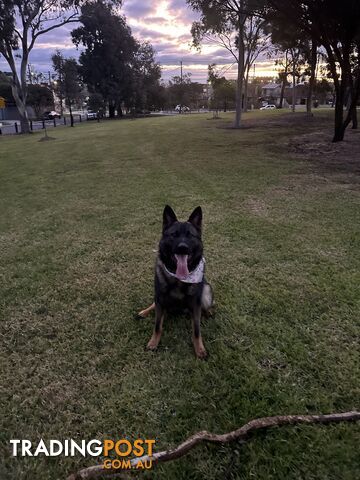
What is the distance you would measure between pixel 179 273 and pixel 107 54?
4643 cm

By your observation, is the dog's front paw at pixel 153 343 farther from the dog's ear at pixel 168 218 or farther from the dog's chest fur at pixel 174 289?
the dog's ear at pixel 168 218

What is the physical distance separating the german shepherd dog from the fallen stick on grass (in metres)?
0.73

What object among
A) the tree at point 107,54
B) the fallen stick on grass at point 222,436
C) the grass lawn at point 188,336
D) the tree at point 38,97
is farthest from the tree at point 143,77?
the fallen stick on grass at point 222,436

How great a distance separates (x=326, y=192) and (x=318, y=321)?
5.17 metres

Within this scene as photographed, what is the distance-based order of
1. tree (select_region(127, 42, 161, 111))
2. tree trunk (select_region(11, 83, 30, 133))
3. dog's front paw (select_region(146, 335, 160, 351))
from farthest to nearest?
tree (select_region(127, 42, 161, 111)) → tree trunk (select_region(11, 83, 30, 133)) → dog's front paw (select_region(146, 335, 160, 351))

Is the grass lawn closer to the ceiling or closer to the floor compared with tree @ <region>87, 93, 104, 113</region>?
closer to the floor

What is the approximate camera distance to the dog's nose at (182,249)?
2410mm

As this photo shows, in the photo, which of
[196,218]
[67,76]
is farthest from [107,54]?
[196,218]

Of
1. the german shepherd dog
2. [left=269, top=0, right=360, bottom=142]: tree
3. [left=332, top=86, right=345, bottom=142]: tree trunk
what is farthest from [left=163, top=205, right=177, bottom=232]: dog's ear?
[left=332, top=86, right=345, bottom=142]: tree trunk

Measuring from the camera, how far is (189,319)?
3109 mm

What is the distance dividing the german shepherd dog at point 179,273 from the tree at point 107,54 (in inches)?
1786

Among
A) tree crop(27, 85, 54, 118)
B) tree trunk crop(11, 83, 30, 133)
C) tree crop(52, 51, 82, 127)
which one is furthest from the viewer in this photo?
tree crop(27, 85, 54, 118)

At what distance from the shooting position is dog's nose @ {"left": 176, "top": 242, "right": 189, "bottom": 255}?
7.91ft

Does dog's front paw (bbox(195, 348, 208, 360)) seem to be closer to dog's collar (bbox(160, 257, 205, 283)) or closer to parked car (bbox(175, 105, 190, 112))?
dog's collar (bbox(160, 257, 205, 283))
